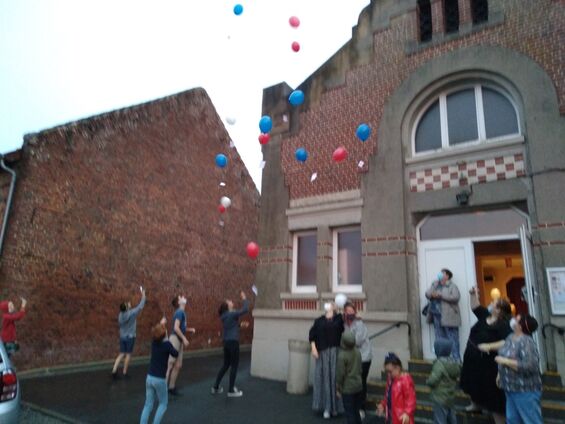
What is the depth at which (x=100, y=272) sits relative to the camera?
478 inches

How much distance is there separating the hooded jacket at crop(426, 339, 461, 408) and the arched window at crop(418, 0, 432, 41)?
24.1ft

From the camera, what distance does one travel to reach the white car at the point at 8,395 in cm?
447

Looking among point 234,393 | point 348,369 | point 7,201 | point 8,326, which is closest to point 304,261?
point 234,393

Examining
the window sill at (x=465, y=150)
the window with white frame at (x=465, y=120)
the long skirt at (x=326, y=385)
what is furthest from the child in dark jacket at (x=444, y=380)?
the window with white frame at (x=465, y=120)

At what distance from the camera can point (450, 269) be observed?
8.11m

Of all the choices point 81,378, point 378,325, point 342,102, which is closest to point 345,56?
point 342,102

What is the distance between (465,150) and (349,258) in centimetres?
345

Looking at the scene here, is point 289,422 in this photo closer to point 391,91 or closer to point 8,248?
point 391,91

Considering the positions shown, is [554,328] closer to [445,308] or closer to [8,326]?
[445,308]

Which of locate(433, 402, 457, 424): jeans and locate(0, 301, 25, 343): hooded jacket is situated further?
locate(0, 301, 25, 343): hooded jacket

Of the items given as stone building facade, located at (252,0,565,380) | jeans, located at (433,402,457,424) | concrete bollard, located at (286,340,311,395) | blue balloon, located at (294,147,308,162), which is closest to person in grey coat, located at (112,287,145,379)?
stone building facade, located at (252,0,565,380)

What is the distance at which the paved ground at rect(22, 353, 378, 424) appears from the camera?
6512 millimetres

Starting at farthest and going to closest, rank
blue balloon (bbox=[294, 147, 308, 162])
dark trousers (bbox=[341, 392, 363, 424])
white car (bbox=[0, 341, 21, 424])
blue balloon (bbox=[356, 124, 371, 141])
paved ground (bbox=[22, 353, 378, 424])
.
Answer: blue balloon (bbox=[294, 147, 308, 162]) < blue balloon (bbox=[356, 124, 371, 141]) < paved ground (bbox=[22, 353, 378, 424]) < dark trousers (bbox=[341, 392, 363, 424]) < white car (bbox=[0, 341, 21, 424])

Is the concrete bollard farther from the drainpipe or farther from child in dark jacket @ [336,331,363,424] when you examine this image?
the drainpipe
